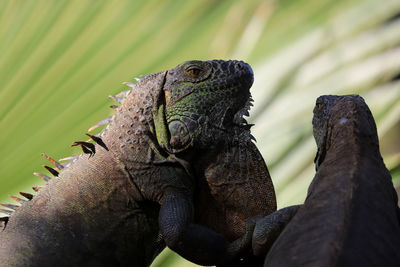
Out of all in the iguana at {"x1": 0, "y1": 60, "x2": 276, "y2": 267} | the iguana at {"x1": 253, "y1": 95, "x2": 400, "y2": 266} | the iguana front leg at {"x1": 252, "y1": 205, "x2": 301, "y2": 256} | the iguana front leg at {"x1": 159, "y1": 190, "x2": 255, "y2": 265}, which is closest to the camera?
the iguana at {"x1": 253, "y1": 95, "x2": 400, "y2": 266}

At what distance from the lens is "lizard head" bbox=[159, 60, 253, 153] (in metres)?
2.88

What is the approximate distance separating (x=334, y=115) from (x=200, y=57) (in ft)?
8.32

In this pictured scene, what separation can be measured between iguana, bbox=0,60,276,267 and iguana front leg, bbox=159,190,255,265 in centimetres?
1

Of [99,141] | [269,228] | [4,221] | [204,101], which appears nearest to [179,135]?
[204,101]

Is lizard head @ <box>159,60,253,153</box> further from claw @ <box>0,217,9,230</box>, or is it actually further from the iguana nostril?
claw @ <box>0,217,9,230</box>

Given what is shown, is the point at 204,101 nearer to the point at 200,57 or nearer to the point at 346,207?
the point at 346,207

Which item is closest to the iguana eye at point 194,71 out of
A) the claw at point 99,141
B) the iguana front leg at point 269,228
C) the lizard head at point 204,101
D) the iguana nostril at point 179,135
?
the lizard head at point 204,101

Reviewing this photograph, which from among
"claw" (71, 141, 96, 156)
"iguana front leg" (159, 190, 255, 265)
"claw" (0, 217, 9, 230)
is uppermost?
"claw" (71, 141, 96, 156)

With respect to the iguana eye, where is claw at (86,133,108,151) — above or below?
below

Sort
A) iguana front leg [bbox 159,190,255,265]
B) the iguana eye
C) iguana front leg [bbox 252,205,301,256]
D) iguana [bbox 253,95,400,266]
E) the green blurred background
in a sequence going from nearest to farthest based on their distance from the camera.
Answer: iguana [bbox 253,95,400,266] < iguana front leg [bbox 252,205,301,256] < iguana front leg [bbox 159,190,255,265] < the iguana eye < the green blurred background

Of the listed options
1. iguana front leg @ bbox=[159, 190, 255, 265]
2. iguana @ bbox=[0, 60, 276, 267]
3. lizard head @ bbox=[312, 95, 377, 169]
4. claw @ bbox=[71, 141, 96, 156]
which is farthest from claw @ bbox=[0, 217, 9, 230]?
lizard head @ bbox=[312, 95, 377, 169]

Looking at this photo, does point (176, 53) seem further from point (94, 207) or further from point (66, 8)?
point (94, 207)

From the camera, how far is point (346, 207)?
1767 millimetres

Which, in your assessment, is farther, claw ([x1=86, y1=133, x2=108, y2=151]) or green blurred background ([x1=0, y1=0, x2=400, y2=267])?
green blurred background ([x1=0, y1=0, x2=400, y2=267])
